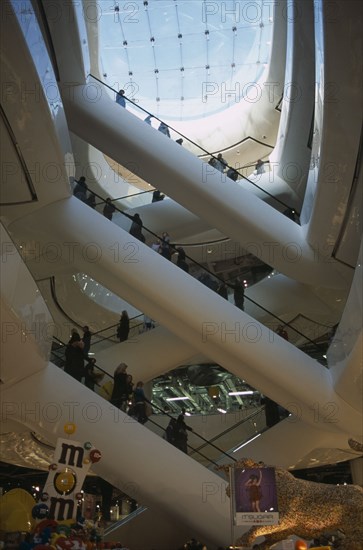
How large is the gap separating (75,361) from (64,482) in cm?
447

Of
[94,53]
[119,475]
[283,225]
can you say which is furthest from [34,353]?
[94,53]

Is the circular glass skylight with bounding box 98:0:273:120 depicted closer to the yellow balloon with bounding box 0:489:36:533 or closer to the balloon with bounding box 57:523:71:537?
the yellow balloon with bounding box 0:489:36:533

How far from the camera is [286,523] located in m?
6.05

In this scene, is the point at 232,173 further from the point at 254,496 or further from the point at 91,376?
the point at 254,496

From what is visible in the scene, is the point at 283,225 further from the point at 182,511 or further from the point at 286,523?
the point at 286,523

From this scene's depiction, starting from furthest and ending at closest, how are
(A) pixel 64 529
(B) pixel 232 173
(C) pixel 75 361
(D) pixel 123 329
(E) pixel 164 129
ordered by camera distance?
(E) pixel 164 129
(B) pixel 232 173
(D) pixel 123 329
(C) pixel 75 361
(A) pixel 64 529

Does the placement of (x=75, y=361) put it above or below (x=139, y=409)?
above

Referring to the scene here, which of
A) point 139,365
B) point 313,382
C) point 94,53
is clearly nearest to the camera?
point 313,382

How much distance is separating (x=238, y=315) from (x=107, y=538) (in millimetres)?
5062

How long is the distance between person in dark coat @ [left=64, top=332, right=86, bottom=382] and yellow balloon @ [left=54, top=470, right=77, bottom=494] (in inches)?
163

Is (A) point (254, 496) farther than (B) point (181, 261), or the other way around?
(B) point (181, 261)

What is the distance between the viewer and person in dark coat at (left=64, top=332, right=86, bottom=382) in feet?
32.1

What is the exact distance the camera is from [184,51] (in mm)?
21594

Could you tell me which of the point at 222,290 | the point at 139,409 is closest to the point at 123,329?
the point at 222,290
